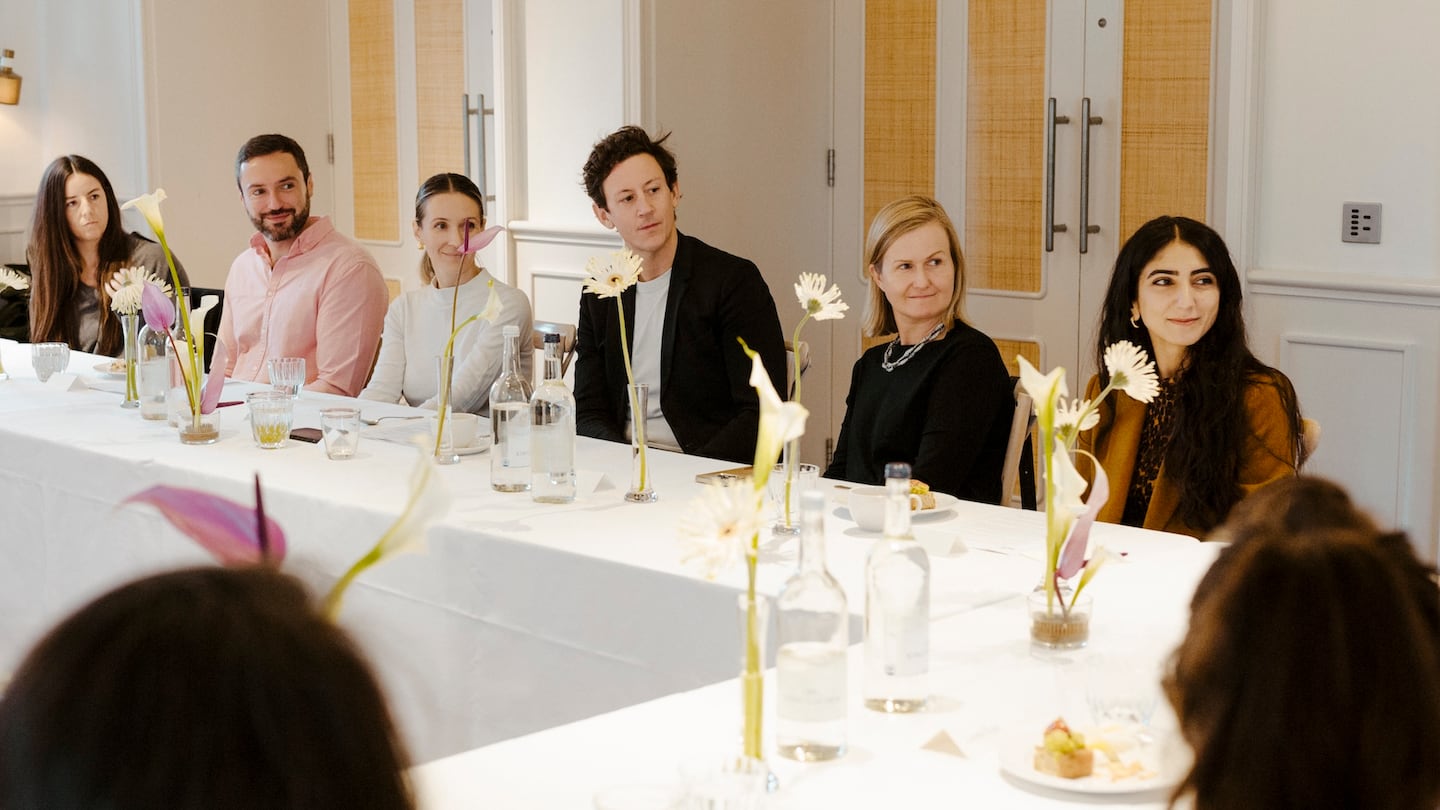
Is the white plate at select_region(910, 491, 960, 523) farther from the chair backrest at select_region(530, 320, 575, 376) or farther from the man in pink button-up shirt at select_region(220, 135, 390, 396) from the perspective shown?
the man in pink button-up shirt at select_region(220, 135, 390, 396)

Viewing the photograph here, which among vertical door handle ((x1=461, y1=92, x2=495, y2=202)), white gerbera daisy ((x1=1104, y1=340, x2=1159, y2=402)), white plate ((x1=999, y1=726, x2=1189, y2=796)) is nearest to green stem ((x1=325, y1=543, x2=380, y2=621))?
white plate ((x1=999, y1=726, x2=1189, y2=796))

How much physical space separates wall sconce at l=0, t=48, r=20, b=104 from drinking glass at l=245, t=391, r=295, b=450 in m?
3.78

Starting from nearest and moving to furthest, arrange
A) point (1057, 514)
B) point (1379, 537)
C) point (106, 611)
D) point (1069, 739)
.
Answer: point (106, 611), point (1379, 537), point (1069, 739), point (1057, 514)

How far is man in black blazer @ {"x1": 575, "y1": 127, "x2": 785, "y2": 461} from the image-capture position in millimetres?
3432

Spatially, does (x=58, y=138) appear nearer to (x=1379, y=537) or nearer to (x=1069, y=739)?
(x=1069, y=739)

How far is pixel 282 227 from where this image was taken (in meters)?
4.13

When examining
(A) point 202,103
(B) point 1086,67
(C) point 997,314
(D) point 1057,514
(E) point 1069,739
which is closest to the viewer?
(E) point 1069,739

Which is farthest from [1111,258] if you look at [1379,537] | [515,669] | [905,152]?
[1379,537]

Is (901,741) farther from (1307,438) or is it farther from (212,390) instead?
(212,390)

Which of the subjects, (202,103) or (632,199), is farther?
(202,103)

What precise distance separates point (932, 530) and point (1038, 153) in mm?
2448

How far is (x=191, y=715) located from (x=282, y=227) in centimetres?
376

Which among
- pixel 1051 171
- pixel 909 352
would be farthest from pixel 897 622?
pixel 1051 171

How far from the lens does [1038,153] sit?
14.6 ft
